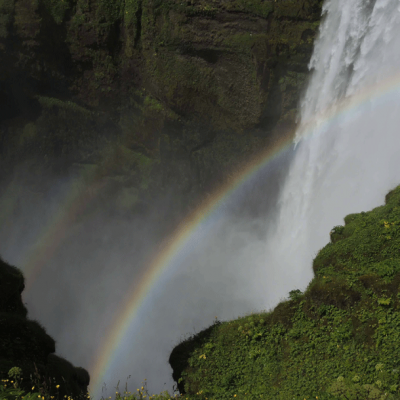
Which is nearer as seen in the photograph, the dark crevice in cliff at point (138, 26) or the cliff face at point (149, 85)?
the cliff face at point (149, 85)

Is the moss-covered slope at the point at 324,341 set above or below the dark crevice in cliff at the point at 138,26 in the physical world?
below

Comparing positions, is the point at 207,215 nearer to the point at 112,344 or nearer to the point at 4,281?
the point at 112,344

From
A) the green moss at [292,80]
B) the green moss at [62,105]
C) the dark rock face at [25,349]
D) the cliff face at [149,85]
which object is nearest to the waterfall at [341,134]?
the green moss at [292,80]

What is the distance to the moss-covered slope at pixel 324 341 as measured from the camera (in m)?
7.42

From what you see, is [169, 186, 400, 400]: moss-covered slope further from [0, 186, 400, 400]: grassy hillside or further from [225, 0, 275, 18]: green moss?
[225, 0, 275, 18]: green moss

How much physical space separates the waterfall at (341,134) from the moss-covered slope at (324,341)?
19.6 ft

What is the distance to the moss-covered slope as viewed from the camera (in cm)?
742

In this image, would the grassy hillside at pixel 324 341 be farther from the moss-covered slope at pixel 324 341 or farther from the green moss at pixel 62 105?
the green moss at pixel 62 105

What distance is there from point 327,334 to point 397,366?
174cm

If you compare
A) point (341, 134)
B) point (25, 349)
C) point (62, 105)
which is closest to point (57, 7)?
point (62, 105)

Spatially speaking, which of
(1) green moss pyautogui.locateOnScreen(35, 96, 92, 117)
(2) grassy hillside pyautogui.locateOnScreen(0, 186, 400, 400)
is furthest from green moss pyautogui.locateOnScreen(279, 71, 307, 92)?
(2) grassy hillside pyautogui.locateOnScreen(0, 186, 400, 400)

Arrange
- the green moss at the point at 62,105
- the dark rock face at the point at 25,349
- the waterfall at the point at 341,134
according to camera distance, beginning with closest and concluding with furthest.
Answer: the dark rock face at the point at 25,349, the waterfall at the point at 341,134, the green moss at the point at 62,105

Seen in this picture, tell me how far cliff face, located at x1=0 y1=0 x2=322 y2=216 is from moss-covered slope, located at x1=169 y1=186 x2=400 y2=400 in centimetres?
1430

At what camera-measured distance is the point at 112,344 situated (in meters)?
23.1
